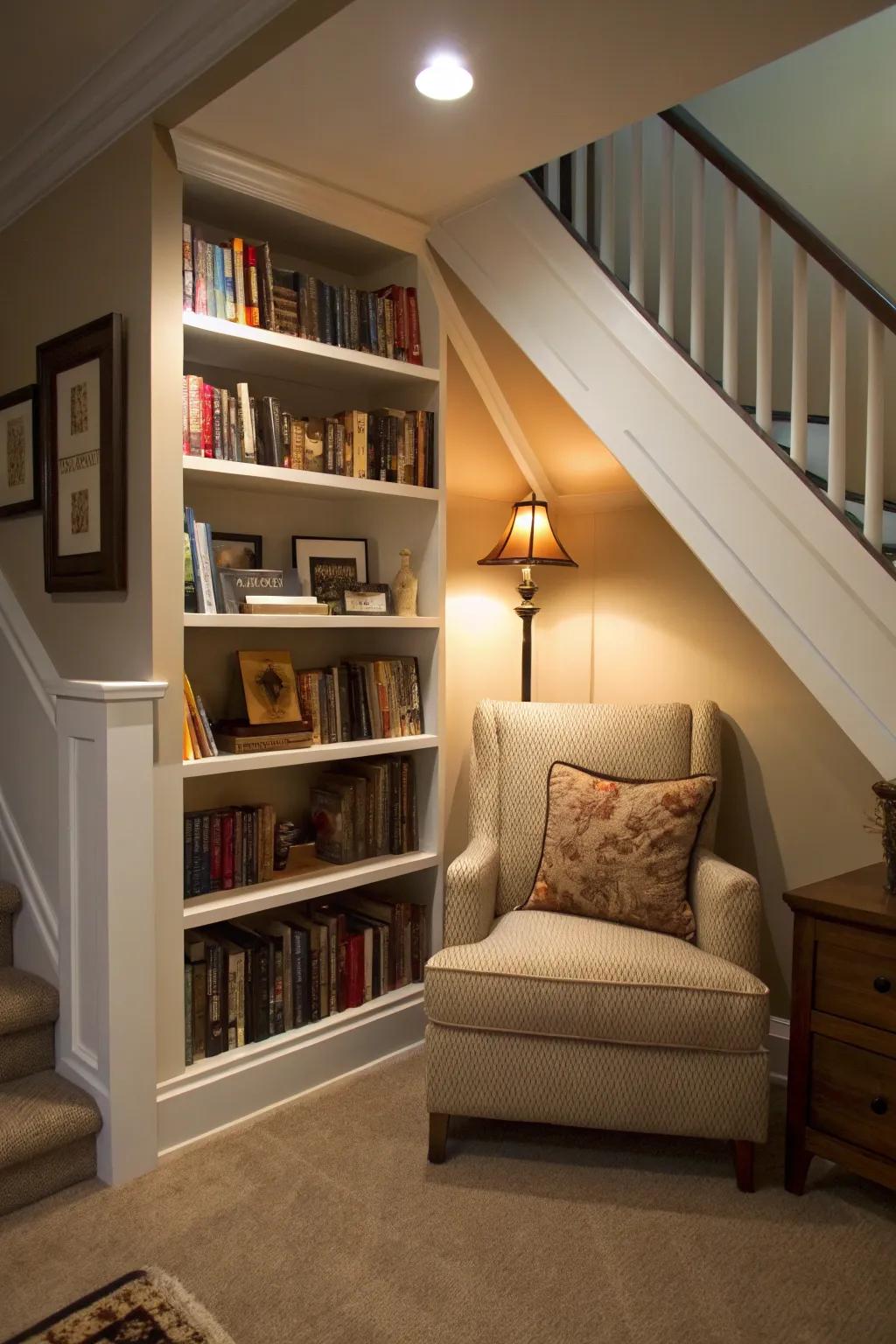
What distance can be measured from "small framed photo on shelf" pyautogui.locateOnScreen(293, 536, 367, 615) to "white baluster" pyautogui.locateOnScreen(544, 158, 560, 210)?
3.58 ft

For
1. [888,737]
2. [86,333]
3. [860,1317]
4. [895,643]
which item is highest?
[86,333]

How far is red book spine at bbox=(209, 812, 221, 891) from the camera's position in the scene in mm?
2406

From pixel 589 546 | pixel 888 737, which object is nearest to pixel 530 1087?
pixel 888 737

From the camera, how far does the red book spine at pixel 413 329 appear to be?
2.75m

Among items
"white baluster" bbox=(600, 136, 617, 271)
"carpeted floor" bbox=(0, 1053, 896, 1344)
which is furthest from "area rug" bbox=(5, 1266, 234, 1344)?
"white baluster" bbox=(600, 136, 617, 271)

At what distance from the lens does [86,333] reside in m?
2.27

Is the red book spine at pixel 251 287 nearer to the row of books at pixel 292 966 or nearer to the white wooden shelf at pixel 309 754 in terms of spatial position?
the white wooden shelf at pixel 309 754

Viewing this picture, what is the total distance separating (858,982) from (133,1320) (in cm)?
149

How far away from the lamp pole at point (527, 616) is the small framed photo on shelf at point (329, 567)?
52 centimetres

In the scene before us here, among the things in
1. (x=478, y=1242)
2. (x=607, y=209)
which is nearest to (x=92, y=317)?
(x=607, y=209)

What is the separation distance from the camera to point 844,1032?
1961 millimetres

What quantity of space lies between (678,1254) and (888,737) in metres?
1.14

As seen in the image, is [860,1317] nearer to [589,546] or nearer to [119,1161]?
[119,1161]

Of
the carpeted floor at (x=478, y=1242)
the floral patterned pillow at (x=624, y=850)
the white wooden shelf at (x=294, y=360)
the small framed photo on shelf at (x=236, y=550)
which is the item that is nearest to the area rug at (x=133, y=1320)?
the carpeted floor at (x=478, y=1242)
